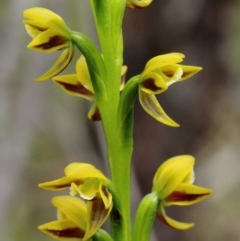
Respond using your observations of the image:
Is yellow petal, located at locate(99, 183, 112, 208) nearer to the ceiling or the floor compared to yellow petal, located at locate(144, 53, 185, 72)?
nearer to the floor

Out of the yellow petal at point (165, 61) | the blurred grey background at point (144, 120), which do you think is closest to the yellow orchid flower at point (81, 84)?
the yellow petal at point (165, 61)

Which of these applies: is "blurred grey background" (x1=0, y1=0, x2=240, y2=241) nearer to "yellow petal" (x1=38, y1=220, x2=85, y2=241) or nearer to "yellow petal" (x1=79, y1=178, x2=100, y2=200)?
"yellow petal" (x1=38, y1=220, x2=85, y2=241)

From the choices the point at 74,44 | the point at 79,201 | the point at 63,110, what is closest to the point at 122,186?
the point at 79,201

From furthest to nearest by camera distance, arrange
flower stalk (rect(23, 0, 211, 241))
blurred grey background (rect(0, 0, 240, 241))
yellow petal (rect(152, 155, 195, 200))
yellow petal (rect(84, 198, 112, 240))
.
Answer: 1. blurred grey background (rect(0, 0, 240, 241))
2. yellow petal (rect(152, 155, 195, 200))
3. flower stalk (rect(23, 0, 211, 241))
4. yellow petal (rect(84, 198, 112, 240))

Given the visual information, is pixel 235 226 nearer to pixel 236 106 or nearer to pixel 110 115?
pixel 236 106

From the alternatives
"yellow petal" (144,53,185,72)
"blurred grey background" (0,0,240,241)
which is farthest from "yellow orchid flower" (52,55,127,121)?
"blurred grey background" (0,0,240,241)

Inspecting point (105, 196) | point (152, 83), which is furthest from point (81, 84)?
point (105, 196)
